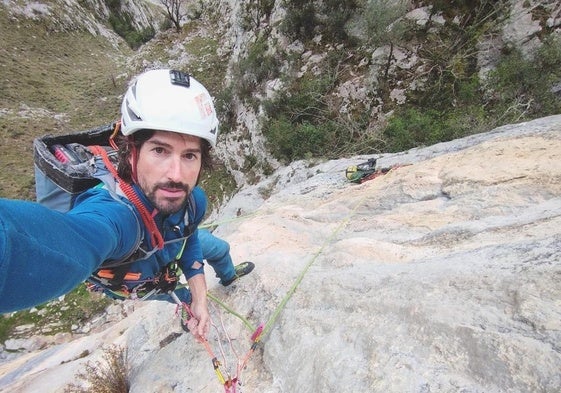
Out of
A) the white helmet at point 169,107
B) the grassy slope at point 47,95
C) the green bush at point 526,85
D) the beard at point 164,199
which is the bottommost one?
the green bush at point 526,85

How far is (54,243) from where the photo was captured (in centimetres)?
111

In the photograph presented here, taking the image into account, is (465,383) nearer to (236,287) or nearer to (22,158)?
(236,287)

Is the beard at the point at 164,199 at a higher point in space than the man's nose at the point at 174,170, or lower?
lower

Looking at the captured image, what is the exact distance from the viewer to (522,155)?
4387mm

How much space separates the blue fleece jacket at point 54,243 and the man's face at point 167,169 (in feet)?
0.62

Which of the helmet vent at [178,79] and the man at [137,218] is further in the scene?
the helmet vent at [178,79]

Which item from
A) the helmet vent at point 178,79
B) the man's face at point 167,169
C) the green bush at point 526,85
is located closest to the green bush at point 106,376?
the man's face at point 167,169

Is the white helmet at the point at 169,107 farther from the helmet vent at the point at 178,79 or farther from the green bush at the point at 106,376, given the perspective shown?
the green bush at the point at 106,376

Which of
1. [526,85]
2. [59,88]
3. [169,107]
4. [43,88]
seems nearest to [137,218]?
[169,107]

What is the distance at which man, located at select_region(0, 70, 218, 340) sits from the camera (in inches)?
40.2

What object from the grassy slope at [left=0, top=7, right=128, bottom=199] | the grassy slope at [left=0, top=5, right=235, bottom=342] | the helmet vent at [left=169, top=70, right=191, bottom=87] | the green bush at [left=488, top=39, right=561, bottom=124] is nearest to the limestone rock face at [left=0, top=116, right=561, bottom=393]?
the helmet vent at [left=169, top=70, right=191, bottom=87]

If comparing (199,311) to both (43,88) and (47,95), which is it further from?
(43,88)

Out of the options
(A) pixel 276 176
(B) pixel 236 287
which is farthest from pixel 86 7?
(B) pixel 236 287

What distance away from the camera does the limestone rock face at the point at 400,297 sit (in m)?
1.80
